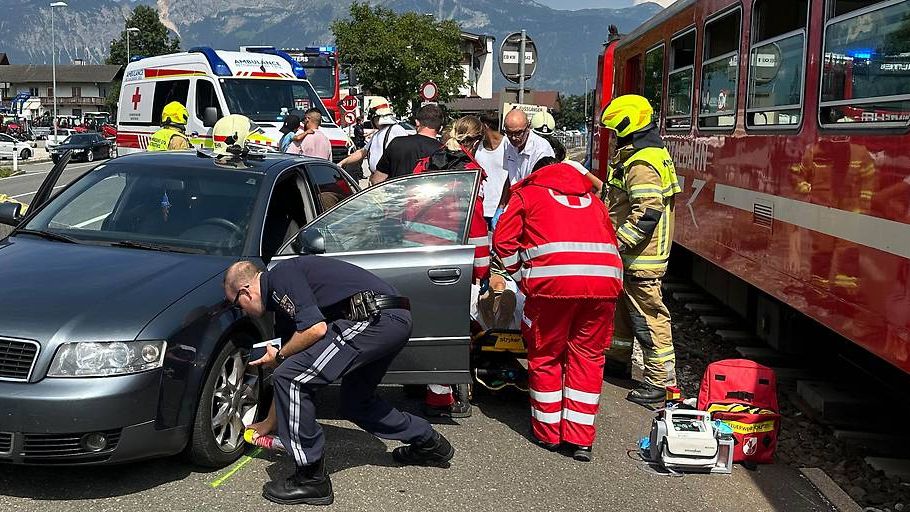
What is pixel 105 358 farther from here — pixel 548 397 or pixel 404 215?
pixel 548 397

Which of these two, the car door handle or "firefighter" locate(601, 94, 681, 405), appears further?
"firefighter" locate(601, 94, 681, 405)

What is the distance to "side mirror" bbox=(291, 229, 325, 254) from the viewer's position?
16.8 feet

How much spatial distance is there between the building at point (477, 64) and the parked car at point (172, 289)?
283 ft

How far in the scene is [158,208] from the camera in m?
5.72

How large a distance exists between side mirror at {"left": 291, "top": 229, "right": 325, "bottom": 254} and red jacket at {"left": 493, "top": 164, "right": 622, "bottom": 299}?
39.9 inches

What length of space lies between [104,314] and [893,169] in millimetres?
3748

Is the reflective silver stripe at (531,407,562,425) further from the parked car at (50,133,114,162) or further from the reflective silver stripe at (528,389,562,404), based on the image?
the parked car at (50,133,114,162)

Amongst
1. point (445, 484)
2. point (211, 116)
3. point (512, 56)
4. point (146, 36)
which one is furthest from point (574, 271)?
point (146, 36)

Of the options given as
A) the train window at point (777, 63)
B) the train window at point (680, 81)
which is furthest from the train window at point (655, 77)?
the train window at point (777, 63)

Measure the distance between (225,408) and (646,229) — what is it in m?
2.92

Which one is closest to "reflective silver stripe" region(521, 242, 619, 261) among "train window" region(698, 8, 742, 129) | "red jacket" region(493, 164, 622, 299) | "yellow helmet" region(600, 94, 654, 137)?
"red jacket" region(493, 164, 622, 299)

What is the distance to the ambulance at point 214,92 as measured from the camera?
51.5ft

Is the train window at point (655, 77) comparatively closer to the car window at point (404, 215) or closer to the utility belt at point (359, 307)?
the car window at point (404, 215)

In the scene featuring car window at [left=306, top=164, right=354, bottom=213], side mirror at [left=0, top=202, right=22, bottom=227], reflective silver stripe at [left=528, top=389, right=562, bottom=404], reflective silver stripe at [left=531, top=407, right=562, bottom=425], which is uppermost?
car window at [left=306, top=164, right=354, bottom=213]
